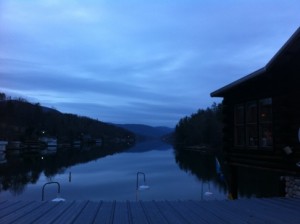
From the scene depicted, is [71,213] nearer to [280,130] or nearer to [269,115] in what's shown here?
[280,130]

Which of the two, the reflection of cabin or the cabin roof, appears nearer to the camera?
the cabin roof

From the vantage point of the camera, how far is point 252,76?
14570mm

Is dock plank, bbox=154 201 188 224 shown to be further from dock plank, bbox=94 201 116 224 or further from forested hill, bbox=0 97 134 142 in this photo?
forested hill, bbox=0 97 134 142

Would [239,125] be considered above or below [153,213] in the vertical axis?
above

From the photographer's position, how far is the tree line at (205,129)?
331 feet

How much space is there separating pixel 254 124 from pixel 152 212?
7.69m

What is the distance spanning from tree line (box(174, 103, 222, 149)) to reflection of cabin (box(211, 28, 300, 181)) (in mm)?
65744

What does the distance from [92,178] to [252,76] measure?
30.2 meters

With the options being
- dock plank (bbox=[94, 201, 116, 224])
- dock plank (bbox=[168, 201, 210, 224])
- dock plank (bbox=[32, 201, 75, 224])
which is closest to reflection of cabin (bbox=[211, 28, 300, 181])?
dock plank (bbox=[168, 201, 210, 224])

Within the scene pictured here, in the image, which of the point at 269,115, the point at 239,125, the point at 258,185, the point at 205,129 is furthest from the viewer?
the point at 205,129

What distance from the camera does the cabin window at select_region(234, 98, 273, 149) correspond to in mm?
15008

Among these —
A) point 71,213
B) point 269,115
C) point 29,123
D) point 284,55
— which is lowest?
point 71,213

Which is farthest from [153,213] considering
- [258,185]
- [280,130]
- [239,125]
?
[258,185]

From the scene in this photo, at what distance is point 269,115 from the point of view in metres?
14.9
